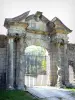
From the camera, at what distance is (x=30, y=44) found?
18547 millimetres

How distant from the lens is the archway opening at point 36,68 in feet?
64.0

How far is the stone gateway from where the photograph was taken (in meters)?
17.4

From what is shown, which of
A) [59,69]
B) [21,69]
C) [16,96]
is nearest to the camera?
[16,96]

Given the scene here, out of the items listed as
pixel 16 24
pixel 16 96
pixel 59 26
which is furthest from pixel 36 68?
pixel 16 96

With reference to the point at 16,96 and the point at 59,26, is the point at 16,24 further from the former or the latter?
the point at 16,96

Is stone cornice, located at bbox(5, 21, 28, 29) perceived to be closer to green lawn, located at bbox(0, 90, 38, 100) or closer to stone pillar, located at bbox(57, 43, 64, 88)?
stone pillar, located at bbox(57, 43, 64, 88)

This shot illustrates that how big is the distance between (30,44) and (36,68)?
2713mm

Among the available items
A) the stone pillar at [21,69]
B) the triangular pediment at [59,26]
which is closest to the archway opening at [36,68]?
the stone pillar at [21,69]

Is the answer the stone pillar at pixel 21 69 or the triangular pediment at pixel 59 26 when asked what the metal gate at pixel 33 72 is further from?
the triangular pediment at pixel 59 26

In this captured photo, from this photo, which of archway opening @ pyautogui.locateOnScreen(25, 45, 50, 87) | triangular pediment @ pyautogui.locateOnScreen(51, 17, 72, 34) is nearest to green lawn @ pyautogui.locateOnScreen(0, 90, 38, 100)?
archway opening @ pyautogui.locateOnScreen(25, 45, 50, 87)

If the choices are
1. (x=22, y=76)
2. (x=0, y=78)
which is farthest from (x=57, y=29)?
(x=0, y=78)

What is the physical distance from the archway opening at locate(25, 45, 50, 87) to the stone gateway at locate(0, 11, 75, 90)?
1.37 feet

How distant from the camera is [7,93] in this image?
577 inches

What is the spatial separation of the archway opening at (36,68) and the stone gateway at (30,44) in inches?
16.4
